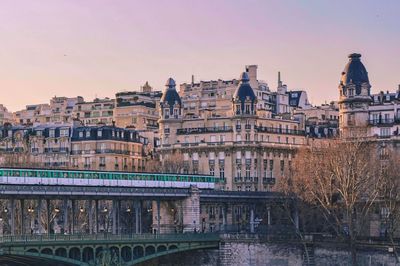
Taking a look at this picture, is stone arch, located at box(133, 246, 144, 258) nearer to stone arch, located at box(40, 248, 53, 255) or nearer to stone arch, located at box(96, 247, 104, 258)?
stone arch, located at box(96, 247, 104, 258)

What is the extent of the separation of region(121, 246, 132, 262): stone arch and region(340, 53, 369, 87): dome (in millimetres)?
43304

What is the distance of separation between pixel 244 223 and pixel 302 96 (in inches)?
2378

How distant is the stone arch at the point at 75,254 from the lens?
10019 cm

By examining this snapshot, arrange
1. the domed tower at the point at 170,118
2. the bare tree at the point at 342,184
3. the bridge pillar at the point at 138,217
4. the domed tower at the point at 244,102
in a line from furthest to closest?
the domed tower at the point at 170,118 → the domed tower at the point at 244,102 → the bridge pillar at the point at 138,217 → the bare tree at the point at 342,184

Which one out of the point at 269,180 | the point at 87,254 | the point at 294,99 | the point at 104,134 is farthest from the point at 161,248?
the point at 294,99

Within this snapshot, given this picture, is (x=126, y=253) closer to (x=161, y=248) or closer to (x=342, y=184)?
(x=161, y=248)

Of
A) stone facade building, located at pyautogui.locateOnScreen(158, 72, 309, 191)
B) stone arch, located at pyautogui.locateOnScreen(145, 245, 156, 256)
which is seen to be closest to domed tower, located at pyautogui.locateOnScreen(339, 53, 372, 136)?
stone facade building, located at pyautogui.locateOnScreen(158, 72, 309, 191)

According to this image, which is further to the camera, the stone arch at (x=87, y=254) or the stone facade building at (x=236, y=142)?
the stone facade building at (x=236, y=142)

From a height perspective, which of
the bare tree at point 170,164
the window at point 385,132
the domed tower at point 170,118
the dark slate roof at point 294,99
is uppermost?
the dark slate roof at point 294,99

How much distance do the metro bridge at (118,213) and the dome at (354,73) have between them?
53.9ft

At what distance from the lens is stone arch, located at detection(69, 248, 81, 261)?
100188 mm

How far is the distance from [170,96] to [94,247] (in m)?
57.4

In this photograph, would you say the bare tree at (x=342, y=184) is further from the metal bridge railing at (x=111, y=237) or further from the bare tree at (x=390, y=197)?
the metal bridge railing at (x=111, y=237)

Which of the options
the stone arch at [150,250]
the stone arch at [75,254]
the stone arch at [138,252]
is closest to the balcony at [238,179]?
the stone arch at [150,250]
